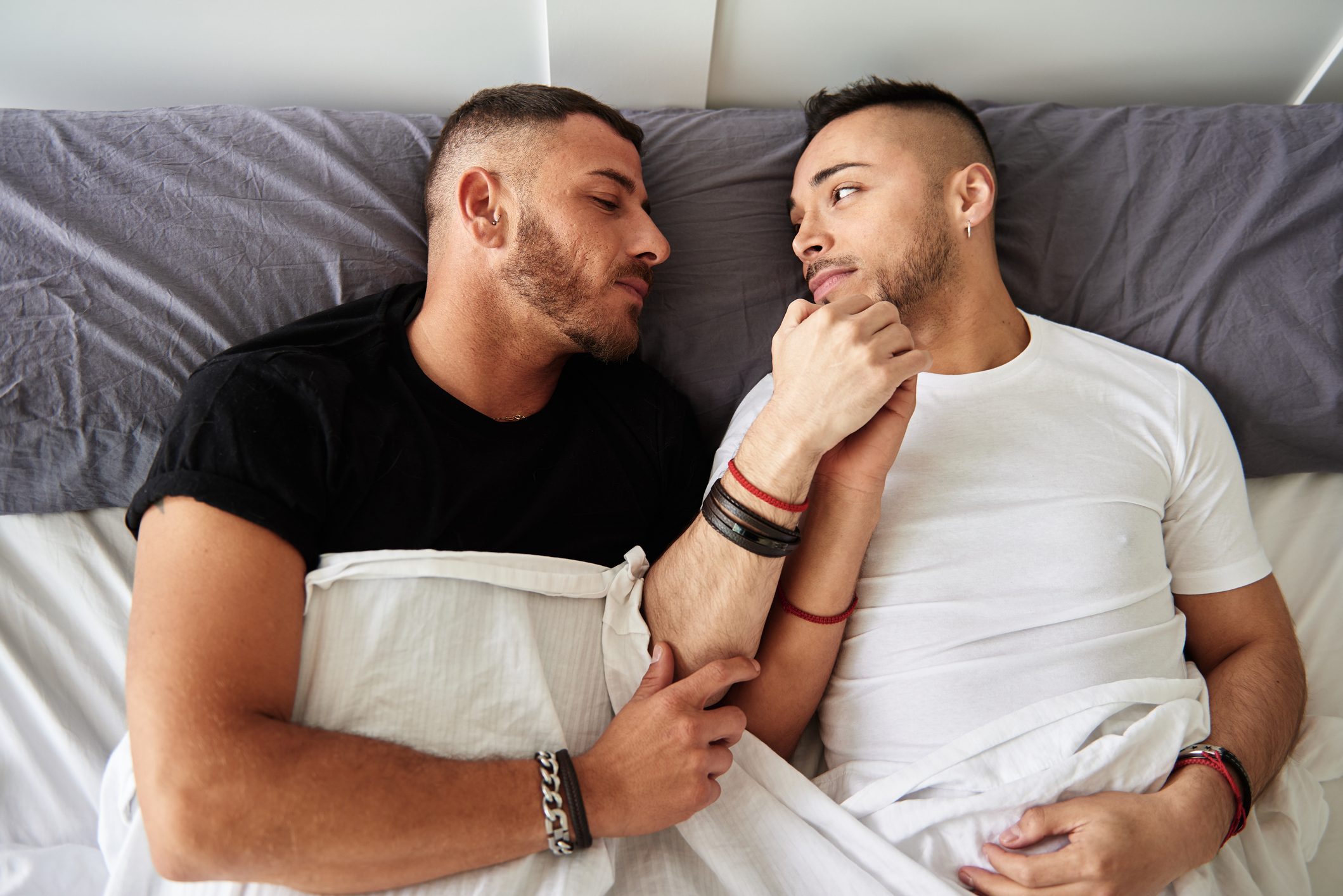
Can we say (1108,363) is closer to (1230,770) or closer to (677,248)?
(1230,770)

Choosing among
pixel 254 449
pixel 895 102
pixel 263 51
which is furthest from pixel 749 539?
pixel 263 51

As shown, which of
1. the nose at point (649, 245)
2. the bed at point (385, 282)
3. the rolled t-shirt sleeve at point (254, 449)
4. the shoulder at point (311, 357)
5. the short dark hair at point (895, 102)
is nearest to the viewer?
the rolled t-shirt sleeve at point (254, 449)

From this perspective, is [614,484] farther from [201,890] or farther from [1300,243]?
[1300,243]

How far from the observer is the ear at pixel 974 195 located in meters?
1.38

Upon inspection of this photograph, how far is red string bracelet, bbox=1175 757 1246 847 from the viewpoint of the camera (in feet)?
3.43

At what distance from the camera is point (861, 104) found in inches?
57.4

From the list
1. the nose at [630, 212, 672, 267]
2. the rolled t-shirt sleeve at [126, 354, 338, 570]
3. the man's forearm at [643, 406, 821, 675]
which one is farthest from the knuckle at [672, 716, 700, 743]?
the nose at [630, 212, 672, 267]

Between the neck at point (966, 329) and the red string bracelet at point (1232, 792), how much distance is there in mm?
628

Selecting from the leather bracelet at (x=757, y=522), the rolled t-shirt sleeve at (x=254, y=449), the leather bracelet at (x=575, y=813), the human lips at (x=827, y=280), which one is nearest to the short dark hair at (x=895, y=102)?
the human lips at (x=827, y=280)

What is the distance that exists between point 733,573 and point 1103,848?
0.54 meters

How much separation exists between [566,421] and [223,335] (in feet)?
1.87

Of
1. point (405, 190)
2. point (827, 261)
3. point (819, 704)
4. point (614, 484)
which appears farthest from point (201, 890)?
point (827, 261)

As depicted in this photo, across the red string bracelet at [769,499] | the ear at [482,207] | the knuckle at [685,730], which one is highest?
the ear at [482,207]

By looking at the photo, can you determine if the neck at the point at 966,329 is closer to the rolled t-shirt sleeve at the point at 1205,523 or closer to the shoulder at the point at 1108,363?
the shoulder at the point at 1108,363
